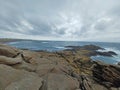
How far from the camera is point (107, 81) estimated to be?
47.4ft

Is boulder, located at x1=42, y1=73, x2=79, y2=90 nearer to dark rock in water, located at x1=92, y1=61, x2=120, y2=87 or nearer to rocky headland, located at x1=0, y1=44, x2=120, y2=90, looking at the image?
rocky headland, located at x1=0, y1=44, x2=120, y2=90

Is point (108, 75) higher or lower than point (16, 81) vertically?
lower

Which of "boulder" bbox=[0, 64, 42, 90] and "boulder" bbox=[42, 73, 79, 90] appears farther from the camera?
"boulder" bbox=[42, 73, 79, 90]

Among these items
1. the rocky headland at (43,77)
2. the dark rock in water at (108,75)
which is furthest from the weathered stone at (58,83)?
the dark rock in water at (108,75)

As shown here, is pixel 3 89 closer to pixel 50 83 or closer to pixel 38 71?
pixel 50 83

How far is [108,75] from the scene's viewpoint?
1473cm

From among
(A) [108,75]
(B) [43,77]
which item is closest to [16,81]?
(B) [43,77]

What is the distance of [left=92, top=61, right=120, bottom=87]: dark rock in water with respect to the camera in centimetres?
1398

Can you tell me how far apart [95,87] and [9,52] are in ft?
31.5

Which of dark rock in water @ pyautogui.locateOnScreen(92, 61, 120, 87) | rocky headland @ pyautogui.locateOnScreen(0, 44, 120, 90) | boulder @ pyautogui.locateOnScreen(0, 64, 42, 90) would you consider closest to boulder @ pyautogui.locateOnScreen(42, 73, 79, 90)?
rocky headland @ pyautogui.locateOnScreen(0, 44, 120, 90)

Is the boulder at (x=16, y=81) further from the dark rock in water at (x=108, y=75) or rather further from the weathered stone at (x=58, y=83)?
the dark rock in water at (x=108, y=75)

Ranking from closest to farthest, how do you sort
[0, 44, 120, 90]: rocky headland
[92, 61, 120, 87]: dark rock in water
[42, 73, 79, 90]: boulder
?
[0, 44, 120, 90]: rocky headland, [42, 73, 79, 90]: boulder, [92, 61, 120, 87]: dark rock in water

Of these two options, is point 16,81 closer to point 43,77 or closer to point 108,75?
point 43,77

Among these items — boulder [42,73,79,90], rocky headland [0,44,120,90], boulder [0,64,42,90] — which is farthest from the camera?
boulder [42,73,79,90]
